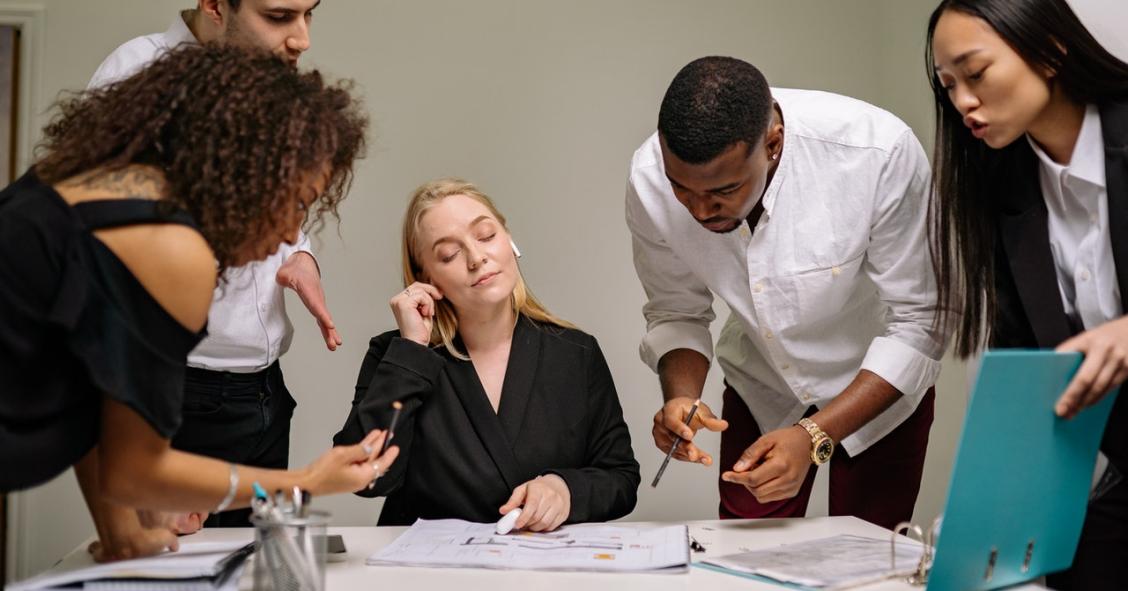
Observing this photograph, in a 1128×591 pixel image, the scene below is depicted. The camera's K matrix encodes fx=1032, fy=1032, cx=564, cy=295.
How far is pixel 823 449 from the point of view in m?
1.83

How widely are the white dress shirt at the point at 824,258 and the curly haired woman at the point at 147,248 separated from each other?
35.1 inches

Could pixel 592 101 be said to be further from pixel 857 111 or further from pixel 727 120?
pixel 727 120

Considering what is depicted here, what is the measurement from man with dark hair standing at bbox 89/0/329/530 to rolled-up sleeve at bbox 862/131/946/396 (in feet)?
3.56

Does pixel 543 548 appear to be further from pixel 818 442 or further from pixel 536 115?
pixel 536 115

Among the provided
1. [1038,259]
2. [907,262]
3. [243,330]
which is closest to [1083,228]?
[1038,259]

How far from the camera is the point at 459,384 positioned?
2.05 metres

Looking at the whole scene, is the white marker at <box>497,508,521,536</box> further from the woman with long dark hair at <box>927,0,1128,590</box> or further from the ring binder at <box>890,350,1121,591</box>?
the woman with long dark hair at <box>927,0,1128,590</box>

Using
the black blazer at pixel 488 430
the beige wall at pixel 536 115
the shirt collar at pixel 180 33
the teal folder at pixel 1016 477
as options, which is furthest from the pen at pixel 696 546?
the beige wall at pixel 536 115

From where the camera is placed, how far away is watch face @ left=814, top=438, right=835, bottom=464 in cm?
181

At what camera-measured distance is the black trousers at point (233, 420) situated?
200 cm

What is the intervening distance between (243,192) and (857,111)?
1.24 meters


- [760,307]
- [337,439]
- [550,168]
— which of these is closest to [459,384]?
[337,439]

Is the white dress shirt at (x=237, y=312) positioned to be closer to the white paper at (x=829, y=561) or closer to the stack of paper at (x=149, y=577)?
the stack of paper at (x=149, y=577)

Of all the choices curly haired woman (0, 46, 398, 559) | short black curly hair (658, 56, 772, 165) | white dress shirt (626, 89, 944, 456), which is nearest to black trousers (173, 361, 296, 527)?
curly haired woman (0, 46, 398, 559)
